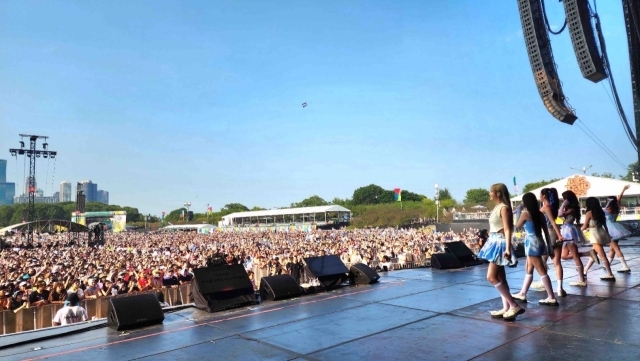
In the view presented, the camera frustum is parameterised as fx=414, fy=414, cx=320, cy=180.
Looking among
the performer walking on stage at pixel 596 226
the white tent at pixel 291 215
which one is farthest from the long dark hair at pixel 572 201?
the white tent at pixel 291 215

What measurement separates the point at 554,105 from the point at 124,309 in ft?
55.2

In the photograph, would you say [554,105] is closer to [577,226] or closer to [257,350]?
[577,226]

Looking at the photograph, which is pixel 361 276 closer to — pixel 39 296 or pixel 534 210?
pixel 534 210

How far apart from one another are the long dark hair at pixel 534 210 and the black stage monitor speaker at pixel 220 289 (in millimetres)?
4058

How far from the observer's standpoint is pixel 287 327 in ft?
16.0

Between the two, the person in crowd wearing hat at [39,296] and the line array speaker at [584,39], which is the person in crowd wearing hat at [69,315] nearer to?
the person in crowd wearing hat at [39,296]

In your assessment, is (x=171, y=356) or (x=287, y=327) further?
(x=287, y=327)

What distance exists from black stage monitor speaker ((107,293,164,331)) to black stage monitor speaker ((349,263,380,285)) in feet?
12.3

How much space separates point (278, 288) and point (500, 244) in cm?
363

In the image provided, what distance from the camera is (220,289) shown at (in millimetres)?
6156

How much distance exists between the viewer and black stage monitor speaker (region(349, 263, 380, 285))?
308 inches

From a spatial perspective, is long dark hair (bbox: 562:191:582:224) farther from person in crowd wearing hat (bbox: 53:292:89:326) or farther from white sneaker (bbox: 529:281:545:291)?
person in crowd wearing hat (bbox: 53:292:89:326)

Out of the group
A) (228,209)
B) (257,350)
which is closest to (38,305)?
(257,350)

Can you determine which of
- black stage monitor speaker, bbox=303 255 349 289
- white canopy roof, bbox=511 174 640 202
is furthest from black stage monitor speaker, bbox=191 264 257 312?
white canopy roof, bbox=511 174 640 202
